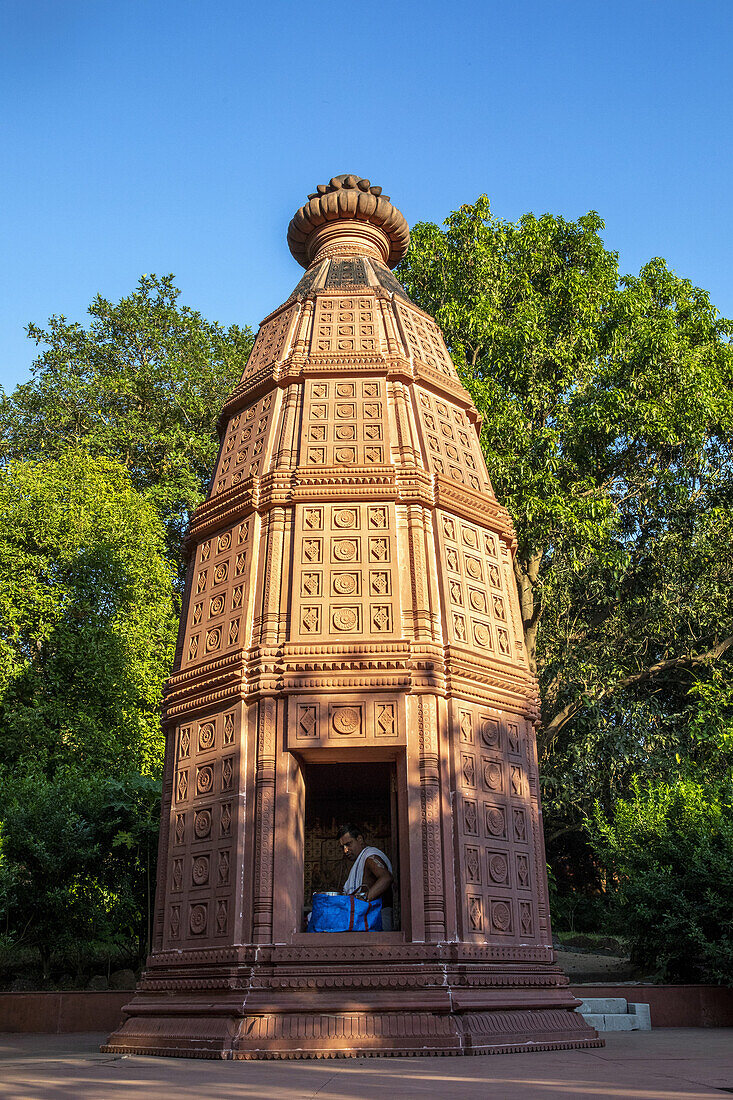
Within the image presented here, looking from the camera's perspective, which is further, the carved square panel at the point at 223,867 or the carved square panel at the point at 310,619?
the carved square panel at the point at 310,619

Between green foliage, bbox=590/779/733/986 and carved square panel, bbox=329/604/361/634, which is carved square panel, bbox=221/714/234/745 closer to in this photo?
carved square panel, bbox=329/604/361/634

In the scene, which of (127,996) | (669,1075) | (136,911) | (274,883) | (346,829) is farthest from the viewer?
(136,911)

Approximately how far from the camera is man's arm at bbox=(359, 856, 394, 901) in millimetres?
A: 7648

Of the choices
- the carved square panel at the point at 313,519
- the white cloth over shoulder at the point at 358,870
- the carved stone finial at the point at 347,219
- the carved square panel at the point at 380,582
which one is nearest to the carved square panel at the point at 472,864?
the white cloth over shoulder at the point at 358,870

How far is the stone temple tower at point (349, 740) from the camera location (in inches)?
256

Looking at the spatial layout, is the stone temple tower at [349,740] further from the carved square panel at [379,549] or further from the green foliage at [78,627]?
the green foliage at [78,627]

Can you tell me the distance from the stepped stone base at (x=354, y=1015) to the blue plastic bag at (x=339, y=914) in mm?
969

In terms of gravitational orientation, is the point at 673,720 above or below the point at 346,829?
above

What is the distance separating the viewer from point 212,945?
6.97 meters

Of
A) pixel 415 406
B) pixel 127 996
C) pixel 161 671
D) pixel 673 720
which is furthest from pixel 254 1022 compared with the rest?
pixel 673 720

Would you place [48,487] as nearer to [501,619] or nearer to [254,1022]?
[501,619]

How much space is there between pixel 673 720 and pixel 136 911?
10412 millimetres

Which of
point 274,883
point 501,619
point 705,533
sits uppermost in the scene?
point 705,533

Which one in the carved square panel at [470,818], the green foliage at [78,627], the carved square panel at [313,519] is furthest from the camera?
the green foliage at [78,627]
